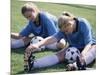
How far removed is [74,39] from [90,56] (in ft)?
0.84

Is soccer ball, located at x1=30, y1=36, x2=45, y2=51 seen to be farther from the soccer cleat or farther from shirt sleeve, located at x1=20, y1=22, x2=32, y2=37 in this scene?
the soccer cleat

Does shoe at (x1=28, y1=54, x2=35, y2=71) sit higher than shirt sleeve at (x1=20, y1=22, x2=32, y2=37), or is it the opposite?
shirt sleeve at (x1=20, y1=22, x2=32, y2=37)

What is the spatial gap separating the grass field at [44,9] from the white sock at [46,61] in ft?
0.12

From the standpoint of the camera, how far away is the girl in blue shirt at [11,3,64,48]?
2.11 metres

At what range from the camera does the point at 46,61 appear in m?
2.19

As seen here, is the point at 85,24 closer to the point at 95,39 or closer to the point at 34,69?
the point at 95,39

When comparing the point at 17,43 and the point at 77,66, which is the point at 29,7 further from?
the point at 77,66

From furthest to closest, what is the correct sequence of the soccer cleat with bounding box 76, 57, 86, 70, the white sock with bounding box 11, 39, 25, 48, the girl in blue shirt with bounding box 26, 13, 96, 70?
1. the soccer cleat with bounding box 76, 57, 86, 70
2. the girl in blue shirt with bounding box 26, 13, 96, 70
3. the white sock with bounding box 11, 39, 25, 48

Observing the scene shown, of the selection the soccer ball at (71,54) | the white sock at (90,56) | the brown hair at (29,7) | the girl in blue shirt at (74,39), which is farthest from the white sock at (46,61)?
the brown hair at (29,7)

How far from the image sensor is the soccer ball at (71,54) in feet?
7.44

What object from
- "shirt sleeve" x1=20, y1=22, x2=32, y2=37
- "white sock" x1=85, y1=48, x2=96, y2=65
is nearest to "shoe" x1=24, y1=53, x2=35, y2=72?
"shirt sleeve" x1=20, y1=22, x2=32, y2=37

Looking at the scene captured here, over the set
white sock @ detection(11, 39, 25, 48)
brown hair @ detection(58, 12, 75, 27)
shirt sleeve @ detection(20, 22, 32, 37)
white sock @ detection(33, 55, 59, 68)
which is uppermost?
brown hair @ detection(58, 12, 75, 27)

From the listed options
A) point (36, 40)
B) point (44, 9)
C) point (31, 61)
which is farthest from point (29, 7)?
point (31, 61)

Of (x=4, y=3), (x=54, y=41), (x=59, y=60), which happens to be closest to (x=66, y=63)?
(x=59, y=60)
